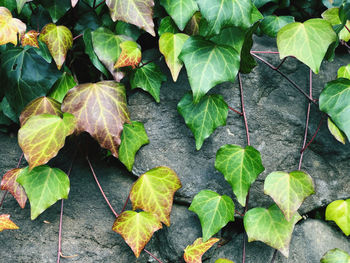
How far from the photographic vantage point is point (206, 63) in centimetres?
109

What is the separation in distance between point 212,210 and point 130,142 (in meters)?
0.36

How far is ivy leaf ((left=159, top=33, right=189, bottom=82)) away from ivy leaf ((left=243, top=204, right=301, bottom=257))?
51 centimetres

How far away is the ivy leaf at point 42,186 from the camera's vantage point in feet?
3.45

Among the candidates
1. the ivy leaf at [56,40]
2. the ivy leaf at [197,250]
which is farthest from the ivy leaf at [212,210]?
the ivy leaf at [56,40]

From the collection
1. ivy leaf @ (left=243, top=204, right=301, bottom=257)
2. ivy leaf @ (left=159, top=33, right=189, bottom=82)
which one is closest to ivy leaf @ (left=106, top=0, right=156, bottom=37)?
ivy leaf @ (left=159, top=33, right=189, bottom=82)

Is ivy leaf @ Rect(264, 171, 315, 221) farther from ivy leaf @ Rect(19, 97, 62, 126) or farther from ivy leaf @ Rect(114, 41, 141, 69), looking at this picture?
ivy leaf @ Rect(19, 97, 62, 126)

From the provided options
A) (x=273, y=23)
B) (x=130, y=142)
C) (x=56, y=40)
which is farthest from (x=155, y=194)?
(x=273, y=23)

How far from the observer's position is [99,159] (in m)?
1.26

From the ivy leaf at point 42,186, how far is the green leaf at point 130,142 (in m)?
0.21

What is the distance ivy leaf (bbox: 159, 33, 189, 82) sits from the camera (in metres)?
1.12

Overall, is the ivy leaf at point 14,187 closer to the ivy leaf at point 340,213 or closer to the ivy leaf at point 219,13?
the ivy leaf at point 219,13

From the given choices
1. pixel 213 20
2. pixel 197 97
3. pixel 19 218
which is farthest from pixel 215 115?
pixel 19 218

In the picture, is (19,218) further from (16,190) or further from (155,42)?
(155,42)

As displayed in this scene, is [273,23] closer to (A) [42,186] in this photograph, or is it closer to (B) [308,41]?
(B) [308,41]
